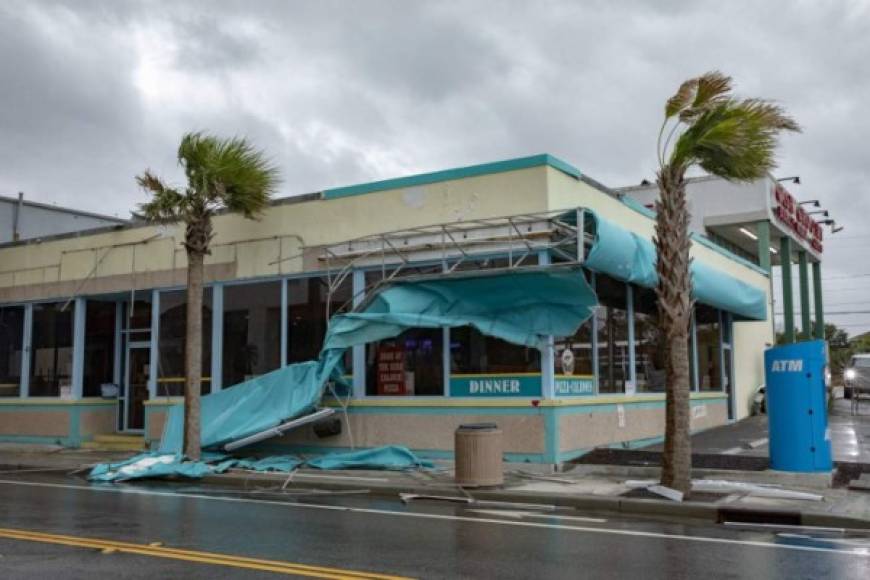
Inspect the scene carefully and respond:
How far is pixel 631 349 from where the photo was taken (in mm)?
16547

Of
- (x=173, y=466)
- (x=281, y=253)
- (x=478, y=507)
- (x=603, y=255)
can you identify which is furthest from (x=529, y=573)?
(x=281, y=253)

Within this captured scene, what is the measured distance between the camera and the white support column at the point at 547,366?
13.7 m

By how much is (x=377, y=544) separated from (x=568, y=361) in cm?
717

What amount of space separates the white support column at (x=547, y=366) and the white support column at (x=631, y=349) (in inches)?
122

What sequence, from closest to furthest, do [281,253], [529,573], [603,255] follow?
[529,573] → [603,255] → [281,253]

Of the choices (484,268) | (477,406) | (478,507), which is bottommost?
(478,507)

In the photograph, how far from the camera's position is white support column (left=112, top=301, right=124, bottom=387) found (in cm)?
2019

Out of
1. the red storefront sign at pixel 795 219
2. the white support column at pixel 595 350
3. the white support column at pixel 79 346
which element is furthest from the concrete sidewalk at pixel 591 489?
the red storefront sign at pixel 795 219

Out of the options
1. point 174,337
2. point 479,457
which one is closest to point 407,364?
point 479,457

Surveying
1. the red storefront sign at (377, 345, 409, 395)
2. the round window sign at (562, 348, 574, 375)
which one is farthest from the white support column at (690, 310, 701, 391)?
the red storefront sign at (377, 345, 409, 395)

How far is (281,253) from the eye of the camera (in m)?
16.8

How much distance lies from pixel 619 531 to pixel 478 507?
2.26 m

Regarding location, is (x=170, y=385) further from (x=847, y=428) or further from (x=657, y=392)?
(x=847, y=428)

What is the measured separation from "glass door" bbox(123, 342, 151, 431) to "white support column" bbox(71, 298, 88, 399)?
1.00 metres
